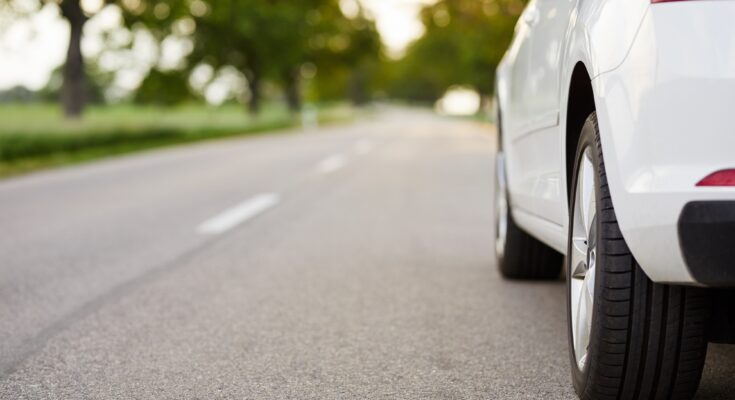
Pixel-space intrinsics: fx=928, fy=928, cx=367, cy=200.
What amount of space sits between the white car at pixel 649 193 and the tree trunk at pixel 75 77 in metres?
25.2

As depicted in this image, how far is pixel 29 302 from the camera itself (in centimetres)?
424

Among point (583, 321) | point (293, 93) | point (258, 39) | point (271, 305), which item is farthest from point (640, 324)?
point (293, 93)

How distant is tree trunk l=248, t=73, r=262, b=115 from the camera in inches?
1708

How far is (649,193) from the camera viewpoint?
6.84ft

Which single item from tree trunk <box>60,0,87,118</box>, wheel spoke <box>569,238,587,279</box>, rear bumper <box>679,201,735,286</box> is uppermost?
tree trunk <box>60,0,87,118</box>

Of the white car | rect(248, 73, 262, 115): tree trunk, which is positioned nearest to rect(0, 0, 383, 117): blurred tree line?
rect(248, 73, 262, 115): tree trunk

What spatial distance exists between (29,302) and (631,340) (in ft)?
9.65

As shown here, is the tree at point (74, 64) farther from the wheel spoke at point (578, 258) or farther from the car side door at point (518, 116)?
the wheel spoke at point (578, 258)

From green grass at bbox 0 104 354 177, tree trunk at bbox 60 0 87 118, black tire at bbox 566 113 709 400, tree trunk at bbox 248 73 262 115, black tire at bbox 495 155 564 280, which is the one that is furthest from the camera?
tree trunk at bbox 248 73 262 115

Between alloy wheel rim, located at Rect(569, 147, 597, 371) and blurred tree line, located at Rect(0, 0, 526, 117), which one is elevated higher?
blurred tree line, located at Rect(0, 0, 526, 117)

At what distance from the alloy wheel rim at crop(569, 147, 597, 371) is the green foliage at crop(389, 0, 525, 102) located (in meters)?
19.6

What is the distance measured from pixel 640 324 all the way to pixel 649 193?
38cm

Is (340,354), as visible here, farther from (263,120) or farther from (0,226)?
(263,120)

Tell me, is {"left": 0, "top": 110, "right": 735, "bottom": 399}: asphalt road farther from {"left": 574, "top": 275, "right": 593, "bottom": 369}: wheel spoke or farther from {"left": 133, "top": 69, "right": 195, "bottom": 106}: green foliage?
{"left": 133, "top": 69, "right": 195, "bottom": 106}: green foliage
